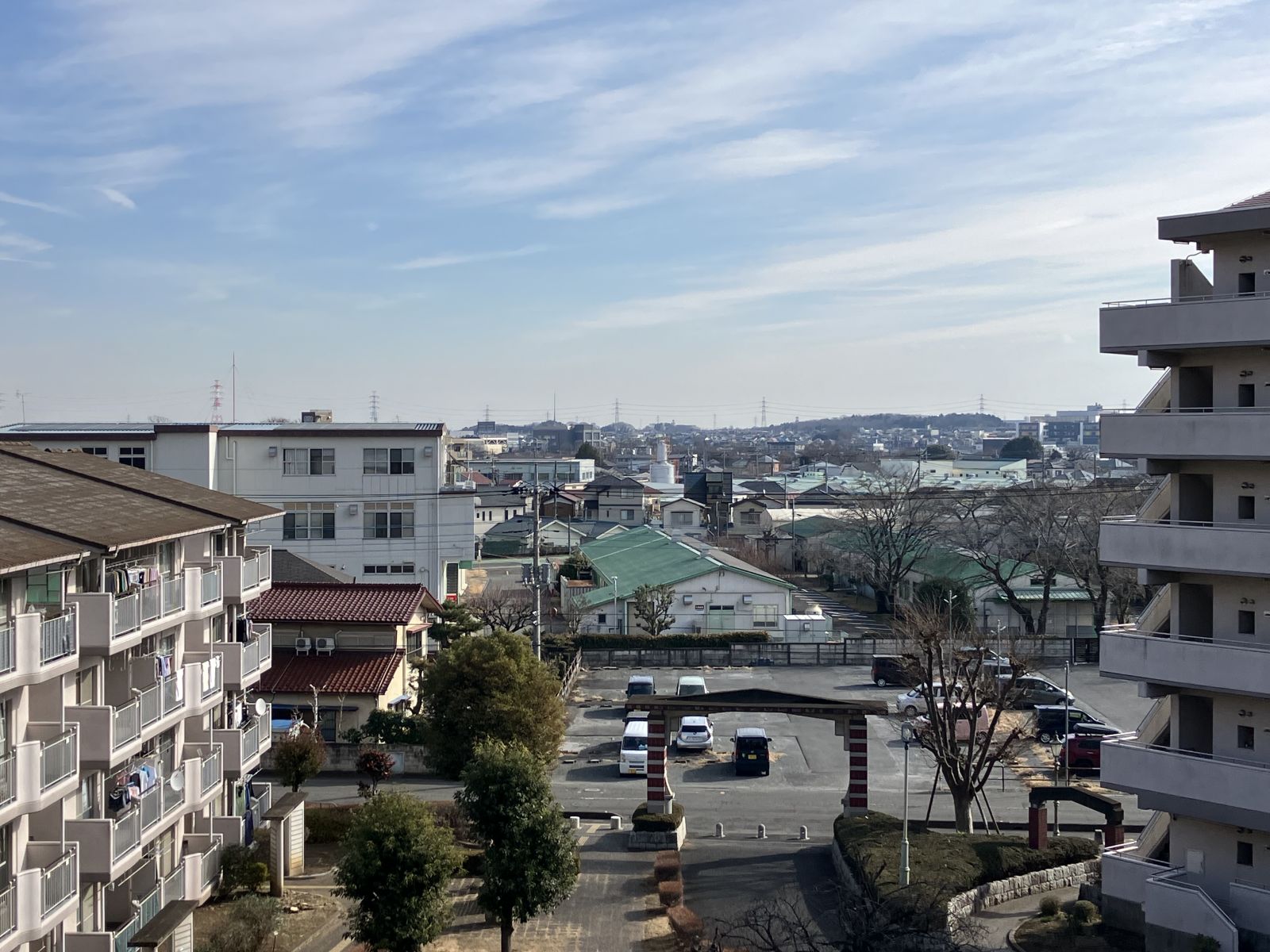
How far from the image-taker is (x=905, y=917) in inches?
608

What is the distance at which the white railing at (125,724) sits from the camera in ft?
48.4

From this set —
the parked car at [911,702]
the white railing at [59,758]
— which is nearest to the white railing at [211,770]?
the white railing at [59,758]

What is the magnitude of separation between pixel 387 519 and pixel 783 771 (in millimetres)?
15854

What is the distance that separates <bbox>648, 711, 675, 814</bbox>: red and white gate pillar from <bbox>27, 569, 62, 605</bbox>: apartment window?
1170cm

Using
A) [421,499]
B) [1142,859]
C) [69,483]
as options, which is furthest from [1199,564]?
[421,499]

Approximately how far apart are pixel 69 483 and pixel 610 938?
982 centimetres

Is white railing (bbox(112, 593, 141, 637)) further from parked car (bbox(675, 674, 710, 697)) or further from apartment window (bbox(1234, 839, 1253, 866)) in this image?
parked car (bbox(675, 674, 710, 697))

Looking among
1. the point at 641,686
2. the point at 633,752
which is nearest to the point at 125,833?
the point at 633,752

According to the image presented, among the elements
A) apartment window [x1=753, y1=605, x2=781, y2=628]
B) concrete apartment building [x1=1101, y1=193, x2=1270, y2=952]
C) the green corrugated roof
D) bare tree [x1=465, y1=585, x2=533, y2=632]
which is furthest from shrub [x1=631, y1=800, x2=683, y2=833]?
apartment window [x1=753, y1=605, x2=781, y2=628]

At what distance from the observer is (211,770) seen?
60.5 feet

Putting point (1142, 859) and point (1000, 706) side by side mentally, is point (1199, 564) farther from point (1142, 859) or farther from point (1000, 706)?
point (1000, 706)

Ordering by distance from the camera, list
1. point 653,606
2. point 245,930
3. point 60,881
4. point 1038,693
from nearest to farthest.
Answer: point 60,881, point 245,930, point 1038,693, point 653,606

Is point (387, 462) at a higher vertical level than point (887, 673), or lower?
higher

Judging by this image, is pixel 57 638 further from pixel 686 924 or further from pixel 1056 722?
pixel 1056 722
